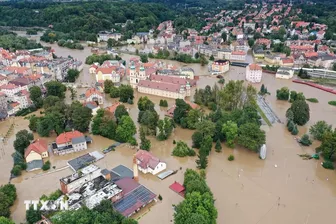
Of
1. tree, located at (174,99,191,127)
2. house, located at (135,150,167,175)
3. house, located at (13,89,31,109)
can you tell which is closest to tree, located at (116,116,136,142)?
house, located at (135,150,167,175)

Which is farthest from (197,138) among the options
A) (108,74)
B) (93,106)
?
(108,74)

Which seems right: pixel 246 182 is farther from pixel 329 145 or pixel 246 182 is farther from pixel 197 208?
pixel 329 145

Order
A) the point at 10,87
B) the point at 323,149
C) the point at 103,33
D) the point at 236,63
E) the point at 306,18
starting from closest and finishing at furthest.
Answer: the point at 323,149 < the point at 10,87 < the point at 236,63 < the point at 103,33 < the point at 306,18

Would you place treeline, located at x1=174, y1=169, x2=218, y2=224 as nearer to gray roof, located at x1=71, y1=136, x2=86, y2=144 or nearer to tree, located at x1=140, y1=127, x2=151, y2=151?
tree, located at x1=140, y1=127, x2=151, y2=151

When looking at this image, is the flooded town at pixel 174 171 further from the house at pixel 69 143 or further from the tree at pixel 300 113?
the tree at pixel 300 113

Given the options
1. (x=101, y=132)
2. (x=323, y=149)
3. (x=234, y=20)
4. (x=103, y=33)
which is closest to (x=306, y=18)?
(x=234, y=20)

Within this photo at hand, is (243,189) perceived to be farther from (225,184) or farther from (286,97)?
(286,97)
